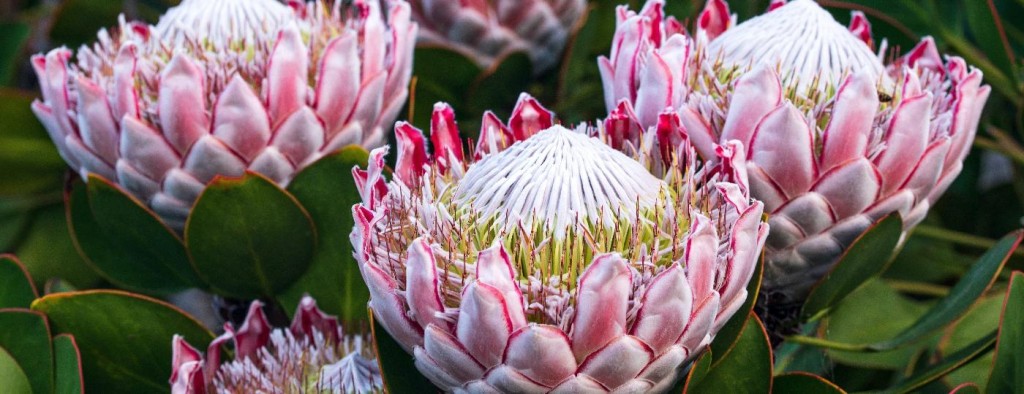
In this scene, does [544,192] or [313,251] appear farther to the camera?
[313,251]

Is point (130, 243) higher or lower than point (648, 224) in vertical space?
lower

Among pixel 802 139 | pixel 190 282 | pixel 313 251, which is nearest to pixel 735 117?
pixel 802 139

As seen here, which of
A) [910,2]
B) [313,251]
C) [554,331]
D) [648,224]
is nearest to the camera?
[554,331]

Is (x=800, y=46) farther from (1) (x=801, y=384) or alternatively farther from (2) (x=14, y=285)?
(2) (x=14, y=285)

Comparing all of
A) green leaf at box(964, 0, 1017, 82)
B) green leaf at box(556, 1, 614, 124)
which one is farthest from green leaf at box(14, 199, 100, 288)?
green leaf at box(964, 0, 1017, 82)

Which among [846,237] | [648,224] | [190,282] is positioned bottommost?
[190,282]

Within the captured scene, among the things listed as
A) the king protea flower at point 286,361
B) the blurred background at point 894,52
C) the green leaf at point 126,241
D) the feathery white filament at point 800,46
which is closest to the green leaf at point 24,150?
the blurred background at point 894,52

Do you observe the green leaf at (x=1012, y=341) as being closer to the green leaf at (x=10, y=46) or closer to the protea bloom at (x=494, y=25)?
the protea bloom at (x=494, y=25)

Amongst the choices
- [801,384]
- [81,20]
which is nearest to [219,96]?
[801,384]

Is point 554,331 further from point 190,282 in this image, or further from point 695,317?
point 190,282
